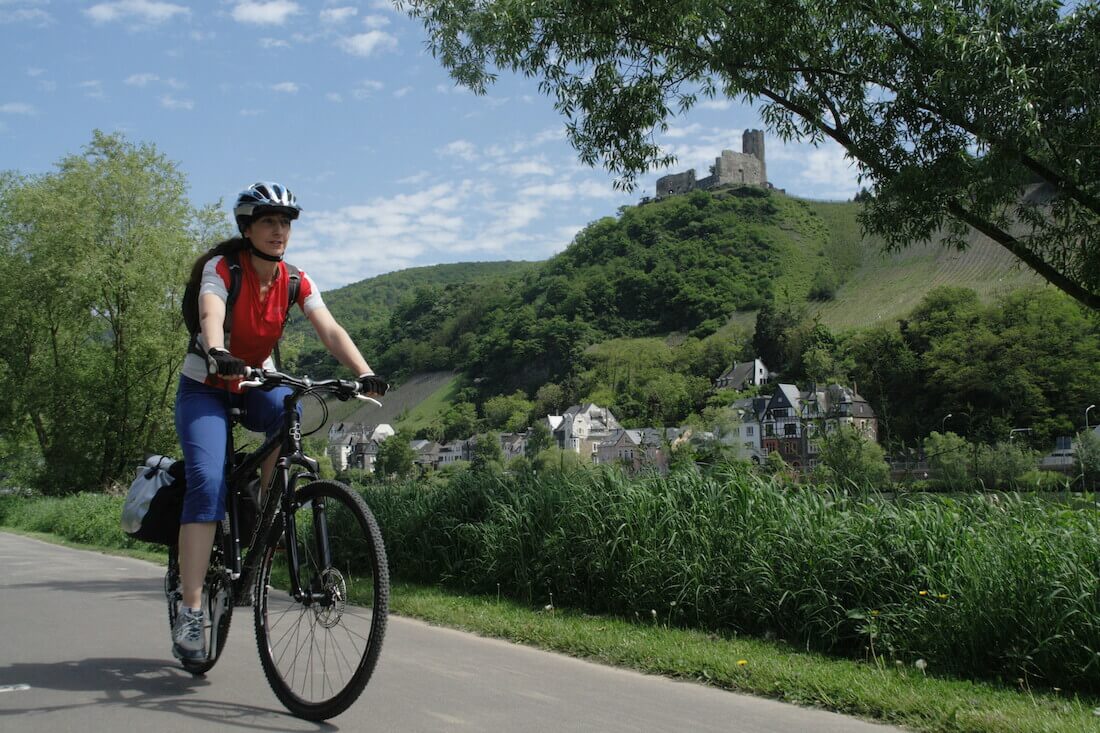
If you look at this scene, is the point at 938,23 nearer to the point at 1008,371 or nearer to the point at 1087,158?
the point at 1087,158

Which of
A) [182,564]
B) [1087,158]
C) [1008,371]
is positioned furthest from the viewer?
[1008,371]

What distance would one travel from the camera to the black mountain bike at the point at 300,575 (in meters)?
3.21

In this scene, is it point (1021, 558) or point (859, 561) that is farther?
point (859, 561)

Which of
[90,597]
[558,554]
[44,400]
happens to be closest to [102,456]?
[44,400]

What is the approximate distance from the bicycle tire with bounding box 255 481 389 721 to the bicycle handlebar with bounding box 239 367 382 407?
0.37m

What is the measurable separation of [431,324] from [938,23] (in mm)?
144770

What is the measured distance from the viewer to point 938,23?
788cm

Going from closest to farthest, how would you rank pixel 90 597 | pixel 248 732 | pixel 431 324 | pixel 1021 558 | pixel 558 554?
pixel 248 732 → pixel 1021 558 → pixel 558 554 → pixel 90 597 → pixel 431 324

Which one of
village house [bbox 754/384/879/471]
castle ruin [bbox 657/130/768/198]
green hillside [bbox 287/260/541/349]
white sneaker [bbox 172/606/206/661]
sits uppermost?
castle ruin [bbox 657/130/768/198]

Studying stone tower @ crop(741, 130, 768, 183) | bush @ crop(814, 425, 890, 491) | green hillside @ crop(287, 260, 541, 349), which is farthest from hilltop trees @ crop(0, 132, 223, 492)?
stone tower @ crop(741, 130, 768, 183)

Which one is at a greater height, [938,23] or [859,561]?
[938,23]

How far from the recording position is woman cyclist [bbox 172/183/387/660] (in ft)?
11.9

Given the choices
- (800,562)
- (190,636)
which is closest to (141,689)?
(190,636)

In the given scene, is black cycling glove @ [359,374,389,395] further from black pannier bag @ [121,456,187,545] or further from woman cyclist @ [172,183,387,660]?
black pannier bag @ [121,456,187,545]
